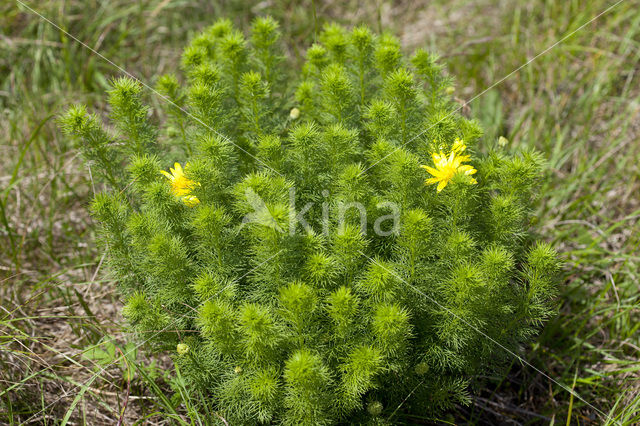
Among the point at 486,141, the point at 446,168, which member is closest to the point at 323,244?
the point at 446,168

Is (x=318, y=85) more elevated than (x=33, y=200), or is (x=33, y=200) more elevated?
(x=318, y=85)

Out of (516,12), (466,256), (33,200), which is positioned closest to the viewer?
(466,256)

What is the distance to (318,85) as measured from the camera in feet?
7.84

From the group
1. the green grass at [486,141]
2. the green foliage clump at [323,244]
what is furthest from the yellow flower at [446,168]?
the green grass at [486,141]

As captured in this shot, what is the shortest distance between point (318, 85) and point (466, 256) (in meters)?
1.01

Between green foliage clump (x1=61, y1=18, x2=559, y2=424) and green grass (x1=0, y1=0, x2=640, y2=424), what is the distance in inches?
11.5

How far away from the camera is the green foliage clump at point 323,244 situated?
1729 millimetres

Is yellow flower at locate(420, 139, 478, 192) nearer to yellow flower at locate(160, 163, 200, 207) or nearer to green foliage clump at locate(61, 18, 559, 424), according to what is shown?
green foliage clump at locate(61, 18, 559, 424)

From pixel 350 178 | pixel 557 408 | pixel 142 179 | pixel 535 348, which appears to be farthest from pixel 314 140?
pixel 557 408

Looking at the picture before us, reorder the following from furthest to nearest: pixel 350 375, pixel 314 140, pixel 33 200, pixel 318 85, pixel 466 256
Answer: pixel 33 200
pixel 318 85
pixel 314 140
pixel 466 256
pixel 350 375

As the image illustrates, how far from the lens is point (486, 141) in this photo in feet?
8.35

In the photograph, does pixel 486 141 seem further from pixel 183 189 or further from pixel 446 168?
pixel 183 189

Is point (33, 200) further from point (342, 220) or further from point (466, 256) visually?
point (466, 256)

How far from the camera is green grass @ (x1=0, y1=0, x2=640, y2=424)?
2299mm
